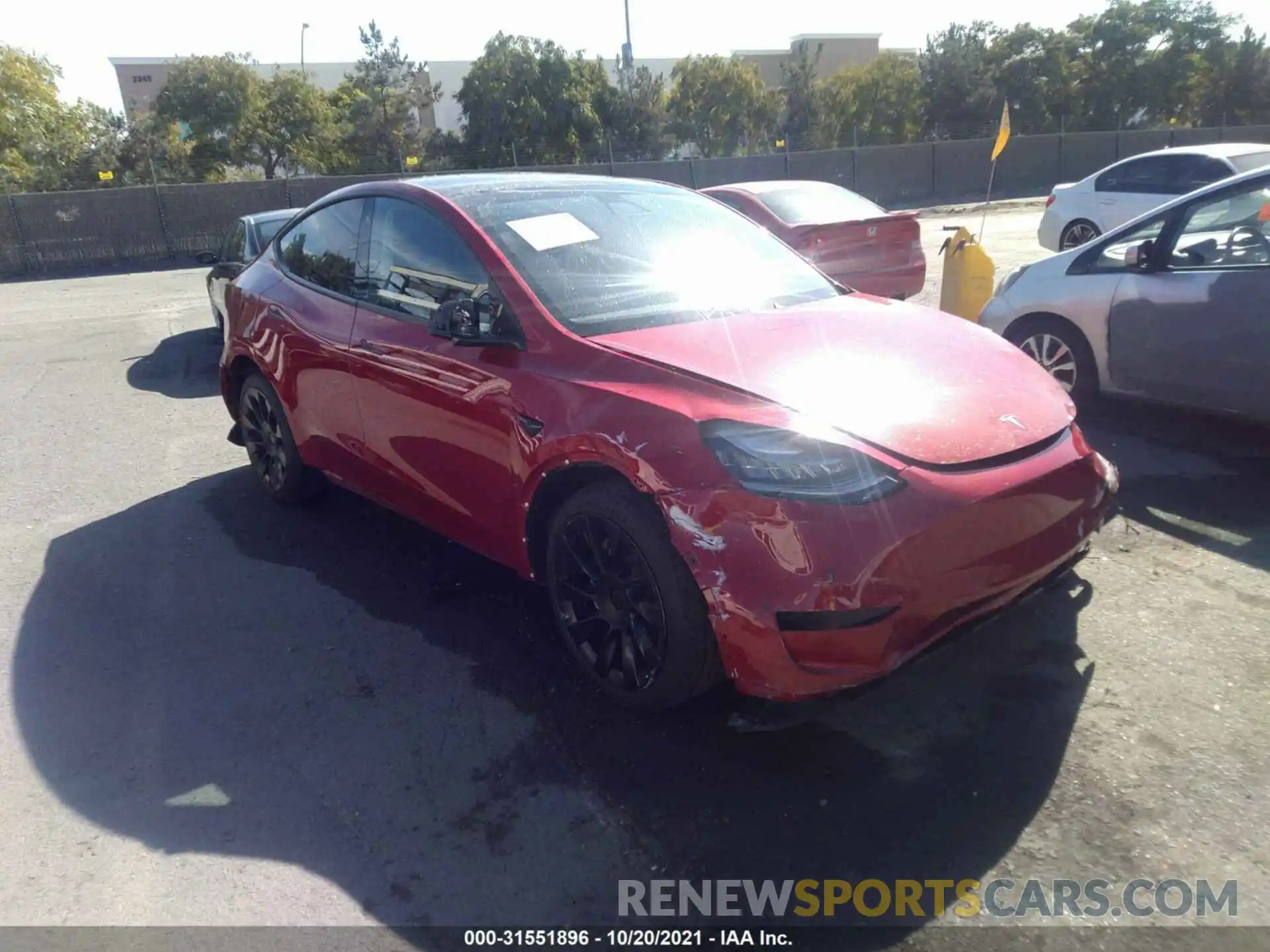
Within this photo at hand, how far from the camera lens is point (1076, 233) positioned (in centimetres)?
1305

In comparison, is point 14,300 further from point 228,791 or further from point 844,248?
point 228,791

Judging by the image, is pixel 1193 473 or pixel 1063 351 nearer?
pixel 1193 473

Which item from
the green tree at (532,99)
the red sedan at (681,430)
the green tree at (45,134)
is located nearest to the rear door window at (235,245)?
the red sedan at (681,430)

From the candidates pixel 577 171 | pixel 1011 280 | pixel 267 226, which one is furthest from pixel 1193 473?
pixel 577 171

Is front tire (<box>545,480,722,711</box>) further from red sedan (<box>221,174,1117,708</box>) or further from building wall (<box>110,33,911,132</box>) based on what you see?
building wall (<box>110,33,911,132</box>)

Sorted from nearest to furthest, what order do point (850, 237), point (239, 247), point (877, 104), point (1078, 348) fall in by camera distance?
point (1078, 348) < point (850, 237) < point (239, 247) < point (877, 104)

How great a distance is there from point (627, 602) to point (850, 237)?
6868mm

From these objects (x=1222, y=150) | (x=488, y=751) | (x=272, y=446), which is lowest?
(x=488, y=751)

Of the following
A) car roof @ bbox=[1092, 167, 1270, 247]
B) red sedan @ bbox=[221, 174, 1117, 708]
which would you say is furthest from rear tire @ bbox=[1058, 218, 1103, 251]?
red sedan @ bbox=[221, 174, 1117, 708]

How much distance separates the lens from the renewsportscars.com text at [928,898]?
7.75 ft

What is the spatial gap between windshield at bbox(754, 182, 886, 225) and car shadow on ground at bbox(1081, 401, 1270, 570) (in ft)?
12.5

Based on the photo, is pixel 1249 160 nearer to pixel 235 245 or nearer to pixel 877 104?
pixel 235 245

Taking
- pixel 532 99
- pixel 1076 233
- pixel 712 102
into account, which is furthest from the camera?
pixel 712 102

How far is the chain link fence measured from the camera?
2445cm
